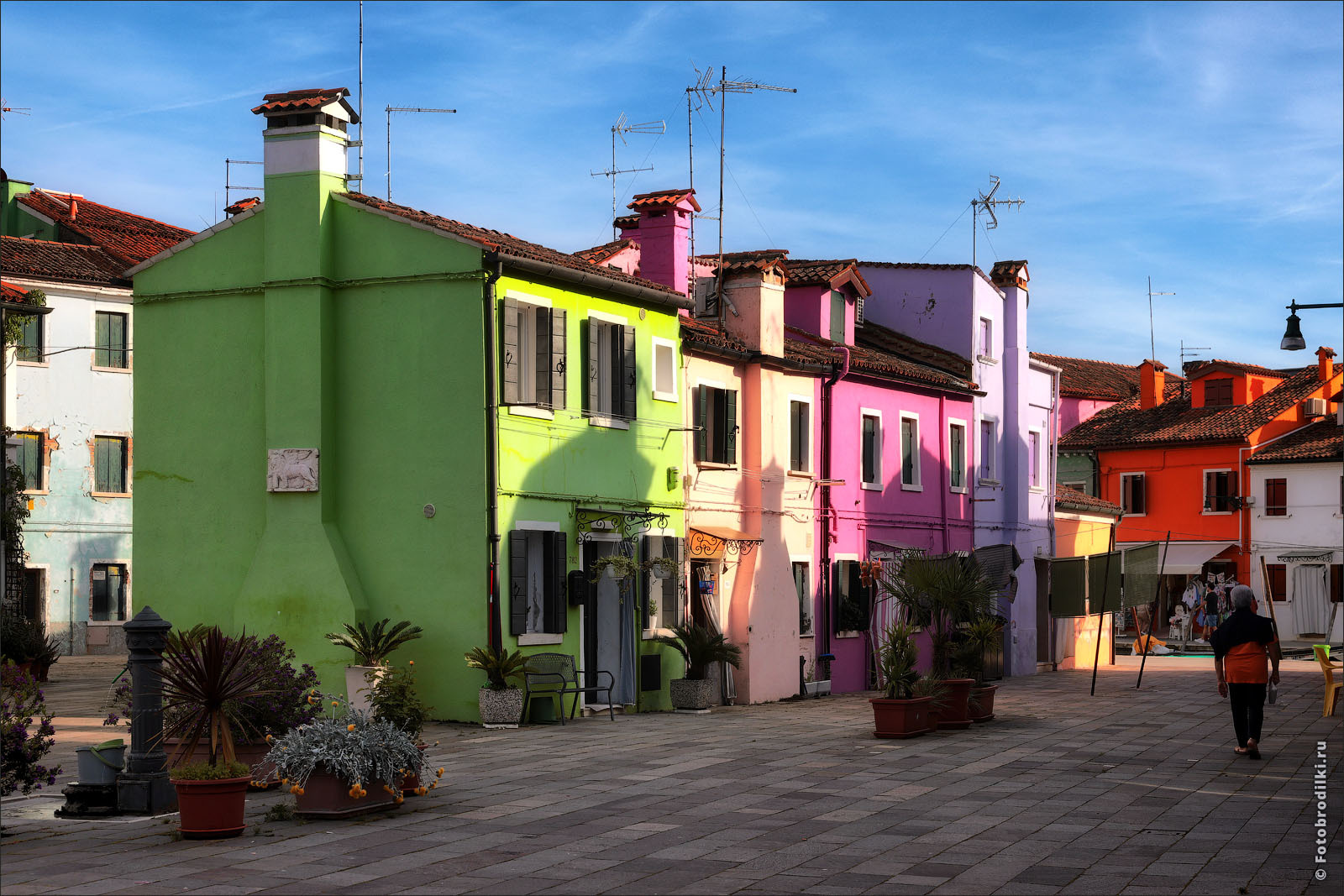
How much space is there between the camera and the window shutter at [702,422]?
83.8 ft

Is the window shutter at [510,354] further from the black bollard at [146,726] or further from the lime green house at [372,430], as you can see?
the black bollard at [146,726]

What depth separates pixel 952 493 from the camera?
34062 millimetres

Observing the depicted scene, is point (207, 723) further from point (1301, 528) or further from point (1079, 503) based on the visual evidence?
point (1301, 528)

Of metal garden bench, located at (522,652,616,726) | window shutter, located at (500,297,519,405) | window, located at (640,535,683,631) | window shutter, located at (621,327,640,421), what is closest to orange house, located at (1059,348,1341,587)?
window, located at (640,535,683,631)

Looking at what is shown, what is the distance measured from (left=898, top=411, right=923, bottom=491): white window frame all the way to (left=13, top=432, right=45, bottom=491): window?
2055 centimetres

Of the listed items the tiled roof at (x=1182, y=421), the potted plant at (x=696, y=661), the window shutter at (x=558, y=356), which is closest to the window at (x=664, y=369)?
the window shutter at (x=558, y=356)

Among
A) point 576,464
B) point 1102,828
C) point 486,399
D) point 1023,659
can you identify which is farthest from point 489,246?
point 1023,659

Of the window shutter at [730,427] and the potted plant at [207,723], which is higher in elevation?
the window shutter at [730,427]

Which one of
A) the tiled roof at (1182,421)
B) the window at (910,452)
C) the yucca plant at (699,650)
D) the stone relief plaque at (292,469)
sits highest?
the tiled roof at (1182,421)

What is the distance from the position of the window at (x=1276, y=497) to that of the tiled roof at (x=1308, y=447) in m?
0.79

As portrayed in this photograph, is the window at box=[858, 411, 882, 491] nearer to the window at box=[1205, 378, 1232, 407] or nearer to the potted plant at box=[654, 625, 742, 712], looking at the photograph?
the potted plant at box=[654, 625, 742, 712]

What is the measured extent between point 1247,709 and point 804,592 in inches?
474

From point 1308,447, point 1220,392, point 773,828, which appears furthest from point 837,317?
point 1220,392

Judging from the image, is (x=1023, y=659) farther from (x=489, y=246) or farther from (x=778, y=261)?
(x=489, y=246)
